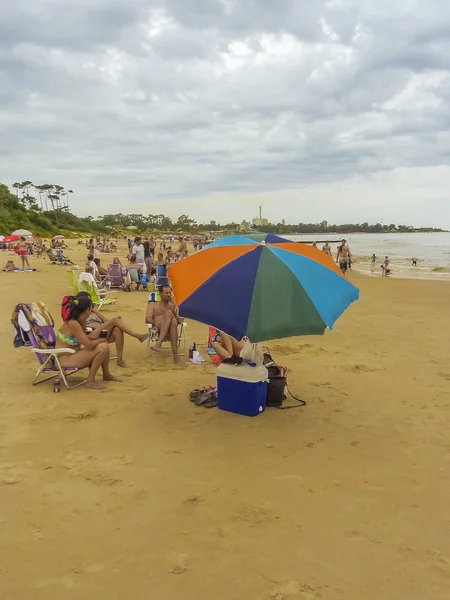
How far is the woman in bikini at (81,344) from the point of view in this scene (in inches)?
185

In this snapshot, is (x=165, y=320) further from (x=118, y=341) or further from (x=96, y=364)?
(x=96, y=364)

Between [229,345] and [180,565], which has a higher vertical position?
[229,345]

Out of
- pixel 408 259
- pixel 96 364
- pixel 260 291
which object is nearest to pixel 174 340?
pixel 96 364

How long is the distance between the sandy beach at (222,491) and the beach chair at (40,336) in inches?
9.5

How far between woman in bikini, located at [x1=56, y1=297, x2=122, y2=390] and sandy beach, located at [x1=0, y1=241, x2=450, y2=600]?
264 millimetres

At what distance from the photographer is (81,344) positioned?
4863mm

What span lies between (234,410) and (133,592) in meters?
2.14

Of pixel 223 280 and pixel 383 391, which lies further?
pixel 383 391

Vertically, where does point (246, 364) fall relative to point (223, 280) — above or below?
below

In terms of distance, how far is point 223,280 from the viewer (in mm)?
3703

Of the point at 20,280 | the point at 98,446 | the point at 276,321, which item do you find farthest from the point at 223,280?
the point at 20,280

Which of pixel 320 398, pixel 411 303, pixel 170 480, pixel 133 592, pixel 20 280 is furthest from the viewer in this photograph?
pixel 20 280

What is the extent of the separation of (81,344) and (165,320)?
55.3 inches

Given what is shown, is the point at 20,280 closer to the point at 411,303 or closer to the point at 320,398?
the point at 411,303
